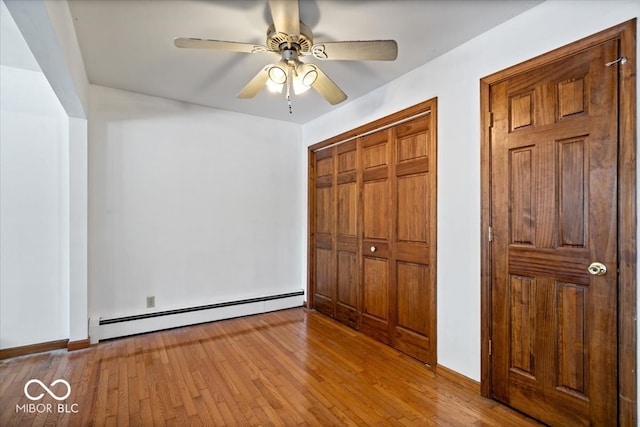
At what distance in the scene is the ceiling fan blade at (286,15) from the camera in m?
1.49

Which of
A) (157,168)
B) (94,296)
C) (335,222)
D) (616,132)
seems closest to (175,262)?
(94,296)

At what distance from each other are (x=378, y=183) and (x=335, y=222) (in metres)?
0.83

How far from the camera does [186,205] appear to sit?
137 inches

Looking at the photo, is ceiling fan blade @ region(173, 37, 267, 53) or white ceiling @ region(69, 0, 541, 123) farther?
white ceiling @ region(69, 0, 541, 123)

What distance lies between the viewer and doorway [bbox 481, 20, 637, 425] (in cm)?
155

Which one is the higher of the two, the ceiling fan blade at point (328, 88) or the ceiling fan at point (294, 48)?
the ceiling fan at point (294, 48)

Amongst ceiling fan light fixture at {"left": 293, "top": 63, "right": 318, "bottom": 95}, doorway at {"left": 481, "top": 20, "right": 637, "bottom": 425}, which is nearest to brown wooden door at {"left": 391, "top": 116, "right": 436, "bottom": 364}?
doorway at {"left": 481, "top": 20, "right": 637, "bottom": 425}

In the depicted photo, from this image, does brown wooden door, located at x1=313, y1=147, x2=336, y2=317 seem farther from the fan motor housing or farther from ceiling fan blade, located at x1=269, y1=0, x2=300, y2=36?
ceiling fan blade, located at x1=269, y1=0, x2=300, y2=36

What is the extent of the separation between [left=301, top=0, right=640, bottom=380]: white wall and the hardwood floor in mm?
398

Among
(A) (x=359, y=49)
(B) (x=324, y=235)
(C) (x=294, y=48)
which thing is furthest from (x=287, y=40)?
(B) (x=324, y=235)

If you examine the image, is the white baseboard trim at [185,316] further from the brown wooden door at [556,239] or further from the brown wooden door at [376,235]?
the brown wooden door at [556,239]

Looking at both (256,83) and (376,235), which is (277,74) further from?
(376,235)

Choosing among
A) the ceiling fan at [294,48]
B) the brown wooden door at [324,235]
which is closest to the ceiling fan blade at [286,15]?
the ceiling fan at [294,48]

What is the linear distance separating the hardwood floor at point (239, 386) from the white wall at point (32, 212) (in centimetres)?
34
